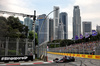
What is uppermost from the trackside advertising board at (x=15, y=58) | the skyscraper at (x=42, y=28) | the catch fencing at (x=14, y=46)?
the skyscraper at (x=42, y=28)

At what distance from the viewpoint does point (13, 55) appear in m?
23.9

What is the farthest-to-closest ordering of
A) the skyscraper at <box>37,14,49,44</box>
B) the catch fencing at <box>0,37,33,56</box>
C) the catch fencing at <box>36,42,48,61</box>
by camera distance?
the skyscraper at <box>37,14,49,44</box>
the catch fencing at <box>36,42,48,61</box>
the catch fencing at <box>0,37,33,56</box>

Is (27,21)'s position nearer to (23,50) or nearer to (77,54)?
(77,54)

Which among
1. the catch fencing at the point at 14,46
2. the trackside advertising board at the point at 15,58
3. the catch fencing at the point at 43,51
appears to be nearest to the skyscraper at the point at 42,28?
the catch fencing at the point at 43,51

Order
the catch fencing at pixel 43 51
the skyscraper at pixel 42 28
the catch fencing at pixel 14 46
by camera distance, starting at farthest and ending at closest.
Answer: the skyscraper at pixel 42 28 < the catch fencing at pixel 43 51 < the catch fencing at pixel 14 46

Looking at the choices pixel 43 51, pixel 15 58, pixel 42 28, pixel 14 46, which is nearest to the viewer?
pixel 14 46

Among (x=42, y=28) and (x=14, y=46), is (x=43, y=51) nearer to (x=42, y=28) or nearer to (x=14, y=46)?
(x=14, y=46)

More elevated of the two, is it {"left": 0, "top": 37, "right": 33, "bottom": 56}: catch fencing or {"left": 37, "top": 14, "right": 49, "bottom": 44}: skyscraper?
{"left": 37, "top": 14, "right": 49, "bottom": 44}: skyscraper

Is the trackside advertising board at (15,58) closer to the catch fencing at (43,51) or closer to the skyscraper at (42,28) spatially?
the catch fencing at (43,51)

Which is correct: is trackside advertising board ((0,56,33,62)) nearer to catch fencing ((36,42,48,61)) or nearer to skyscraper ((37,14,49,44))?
catch fencing ((36,42,48,61))

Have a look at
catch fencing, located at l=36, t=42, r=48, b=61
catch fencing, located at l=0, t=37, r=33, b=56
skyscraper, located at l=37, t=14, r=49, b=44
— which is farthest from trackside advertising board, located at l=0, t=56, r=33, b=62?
skyscraper, located at l=37, t=14, r=49, b=44

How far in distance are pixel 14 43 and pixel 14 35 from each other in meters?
21.1

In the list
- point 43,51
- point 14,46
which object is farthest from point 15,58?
point 43,51

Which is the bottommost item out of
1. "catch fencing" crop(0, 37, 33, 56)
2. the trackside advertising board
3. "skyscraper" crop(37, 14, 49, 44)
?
the trackside advertising board
